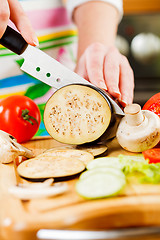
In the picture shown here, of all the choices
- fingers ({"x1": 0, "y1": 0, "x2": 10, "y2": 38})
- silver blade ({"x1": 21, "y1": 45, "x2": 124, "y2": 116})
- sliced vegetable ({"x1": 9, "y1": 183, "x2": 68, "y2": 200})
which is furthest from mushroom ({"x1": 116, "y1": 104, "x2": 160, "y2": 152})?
fingers ({"x1": 0, "y1": 0, "x2": 10, "y2": 38})

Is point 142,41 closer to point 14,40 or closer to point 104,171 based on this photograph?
point 14,40

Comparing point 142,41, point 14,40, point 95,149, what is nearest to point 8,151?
point 95,149

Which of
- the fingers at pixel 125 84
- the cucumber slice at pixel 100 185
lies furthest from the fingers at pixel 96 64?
the cucumber slice at pixel 100 185

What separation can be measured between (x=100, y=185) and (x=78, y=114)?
20.3 inches

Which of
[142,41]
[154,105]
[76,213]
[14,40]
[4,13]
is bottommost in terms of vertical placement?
[142,41]

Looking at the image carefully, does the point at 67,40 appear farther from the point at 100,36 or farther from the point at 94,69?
the point at 94,69

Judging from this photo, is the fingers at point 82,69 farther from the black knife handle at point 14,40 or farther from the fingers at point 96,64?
the black knife handle at point 14,40

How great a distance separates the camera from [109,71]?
1.72 metres

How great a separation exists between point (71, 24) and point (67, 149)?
41.3 inches

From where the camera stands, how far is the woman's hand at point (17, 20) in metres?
1.43

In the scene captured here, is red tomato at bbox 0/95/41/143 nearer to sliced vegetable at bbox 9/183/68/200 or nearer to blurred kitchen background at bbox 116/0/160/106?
sliced vegetable at bbox 9/183/68/200

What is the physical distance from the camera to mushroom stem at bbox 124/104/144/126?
145 centimetres

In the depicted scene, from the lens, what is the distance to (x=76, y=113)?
1.55m

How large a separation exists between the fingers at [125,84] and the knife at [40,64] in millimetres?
106
